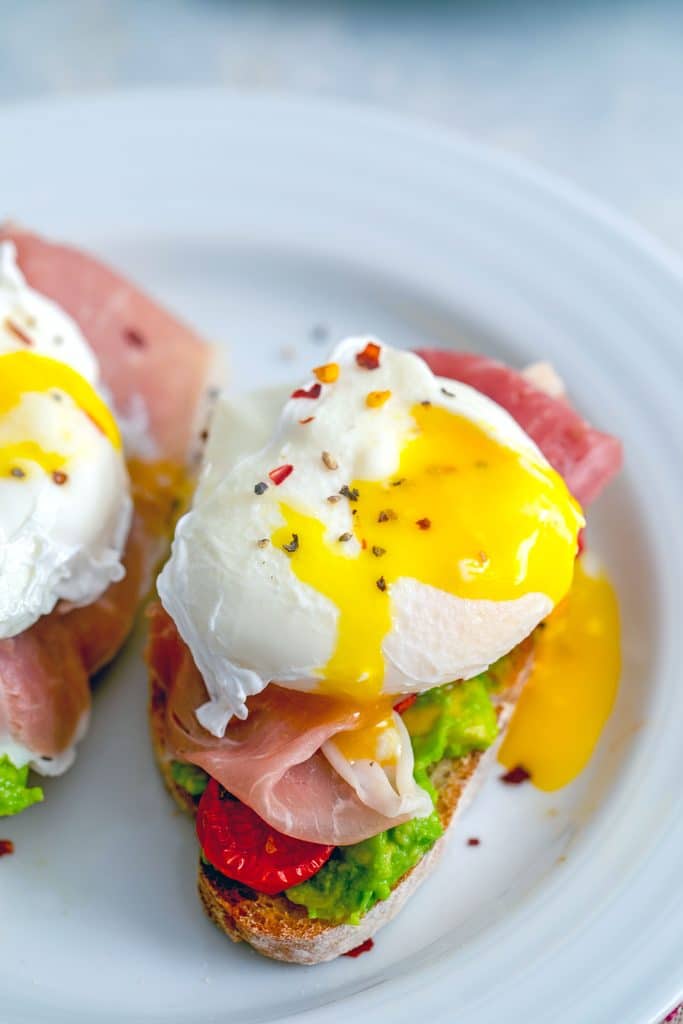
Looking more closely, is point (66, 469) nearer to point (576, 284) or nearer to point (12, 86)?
point (576, 284)

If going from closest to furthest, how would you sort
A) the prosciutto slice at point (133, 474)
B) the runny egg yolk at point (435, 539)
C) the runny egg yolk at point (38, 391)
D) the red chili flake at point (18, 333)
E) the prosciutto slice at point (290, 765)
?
the runny egg yolk at point (435, 539) → the prosciutto slice at point (290, 765) → the runny egg yolk at point (38, 391) → the prosciutto slice at point (133, 474) → the red chili flake at point (18, 333)

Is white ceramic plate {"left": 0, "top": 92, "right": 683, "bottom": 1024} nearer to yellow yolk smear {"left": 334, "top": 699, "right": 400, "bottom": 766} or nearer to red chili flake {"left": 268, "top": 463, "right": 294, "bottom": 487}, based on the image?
yellow yolk smear {"left": 334, "top": 699, "right": 400, "bottom": 766}

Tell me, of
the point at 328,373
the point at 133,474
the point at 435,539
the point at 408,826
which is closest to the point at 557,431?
the point at 328,373

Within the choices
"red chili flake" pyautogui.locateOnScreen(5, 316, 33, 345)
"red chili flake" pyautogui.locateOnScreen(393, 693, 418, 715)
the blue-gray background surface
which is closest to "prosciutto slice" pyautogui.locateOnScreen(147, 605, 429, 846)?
"red chili flake" pyautogui.locateOnScreen(393, 693, 418, 715)

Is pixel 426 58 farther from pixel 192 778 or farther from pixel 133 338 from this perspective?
pixel 192 778

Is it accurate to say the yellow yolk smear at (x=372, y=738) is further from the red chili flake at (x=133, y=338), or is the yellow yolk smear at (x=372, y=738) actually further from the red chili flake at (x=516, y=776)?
the red chili flake at (x=133, y=338)

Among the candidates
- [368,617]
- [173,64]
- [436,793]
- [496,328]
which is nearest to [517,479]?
[368,617]

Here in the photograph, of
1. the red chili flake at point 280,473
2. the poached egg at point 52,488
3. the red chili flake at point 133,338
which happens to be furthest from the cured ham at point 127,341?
the red chili flake at point 280,473
